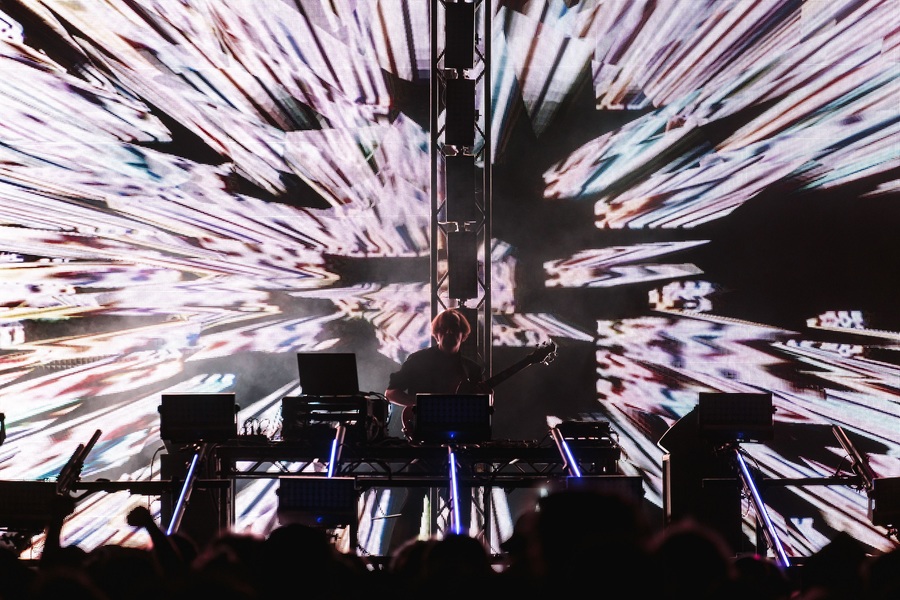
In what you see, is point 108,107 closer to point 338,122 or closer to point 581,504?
point 338,122

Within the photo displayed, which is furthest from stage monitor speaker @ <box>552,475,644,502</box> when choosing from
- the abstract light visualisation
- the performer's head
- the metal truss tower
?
the abstract light visualisation

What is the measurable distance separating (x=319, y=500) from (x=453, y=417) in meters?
0.84

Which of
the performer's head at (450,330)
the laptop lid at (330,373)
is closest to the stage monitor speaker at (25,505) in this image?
the laptop lid at (330,373)

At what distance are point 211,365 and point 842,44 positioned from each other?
5.68 meters

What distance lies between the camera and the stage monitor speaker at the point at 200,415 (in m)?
4.13

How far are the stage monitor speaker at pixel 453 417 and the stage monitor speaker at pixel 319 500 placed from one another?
572 millimetres

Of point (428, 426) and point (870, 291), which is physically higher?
point (870, 291)

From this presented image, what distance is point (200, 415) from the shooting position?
4141mm

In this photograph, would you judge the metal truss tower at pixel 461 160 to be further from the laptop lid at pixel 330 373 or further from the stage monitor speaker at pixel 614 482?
the stage monitor speaker at pixel 614 482

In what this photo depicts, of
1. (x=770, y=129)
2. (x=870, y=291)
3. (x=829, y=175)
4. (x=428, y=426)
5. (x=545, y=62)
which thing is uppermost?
(x=545, y=62)

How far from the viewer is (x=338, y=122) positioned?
6211mm

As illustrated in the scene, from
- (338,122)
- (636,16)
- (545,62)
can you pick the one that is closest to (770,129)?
(636,16)

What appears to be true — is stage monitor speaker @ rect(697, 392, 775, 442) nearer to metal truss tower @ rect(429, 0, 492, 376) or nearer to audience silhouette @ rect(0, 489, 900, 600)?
metal truss tower @ rect(429, 0, 492, 376)

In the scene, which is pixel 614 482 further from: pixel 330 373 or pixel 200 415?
pixel 200 415
